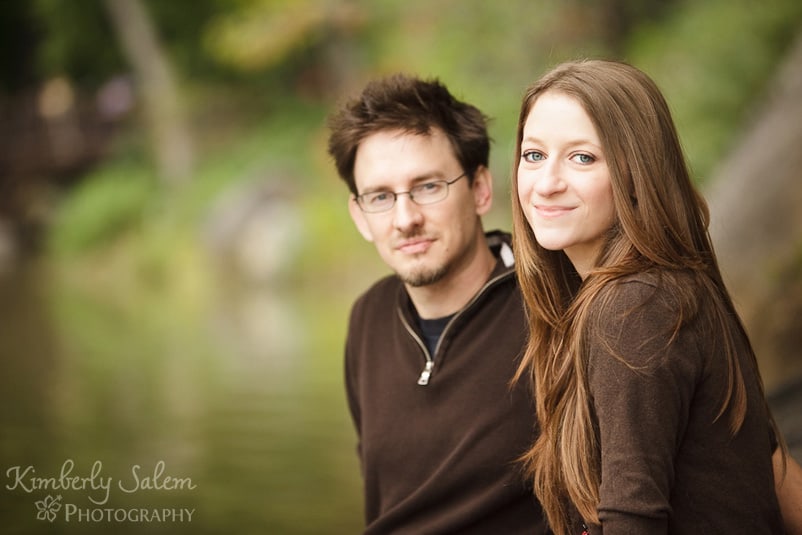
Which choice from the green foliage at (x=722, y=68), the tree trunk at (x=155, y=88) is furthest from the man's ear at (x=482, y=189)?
the tree trunk at (x=155, y=88)

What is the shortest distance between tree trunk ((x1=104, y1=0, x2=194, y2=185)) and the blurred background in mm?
24

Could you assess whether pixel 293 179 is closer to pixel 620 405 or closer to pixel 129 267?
pixel 129 267

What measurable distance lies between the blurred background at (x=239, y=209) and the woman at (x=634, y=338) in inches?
30.7

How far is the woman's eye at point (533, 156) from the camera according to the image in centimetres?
137

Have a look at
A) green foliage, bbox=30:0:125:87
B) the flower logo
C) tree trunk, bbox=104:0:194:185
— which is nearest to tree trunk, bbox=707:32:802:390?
the flower logo

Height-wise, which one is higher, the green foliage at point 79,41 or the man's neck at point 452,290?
the green foliage at point 79,41

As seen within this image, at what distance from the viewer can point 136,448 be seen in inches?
193

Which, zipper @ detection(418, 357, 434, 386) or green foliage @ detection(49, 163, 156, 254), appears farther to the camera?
green foliage @ detection(49, 163, 156, 254)

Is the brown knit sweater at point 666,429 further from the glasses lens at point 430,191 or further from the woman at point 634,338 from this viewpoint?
the glasses lens at point 430,191

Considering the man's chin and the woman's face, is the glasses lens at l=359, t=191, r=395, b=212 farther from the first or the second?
the woman's face

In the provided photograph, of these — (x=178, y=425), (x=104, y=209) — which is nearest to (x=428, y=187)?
(x=178, y=425)

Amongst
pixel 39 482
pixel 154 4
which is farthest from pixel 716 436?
pixel 154 4

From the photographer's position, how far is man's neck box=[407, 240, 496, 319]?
1885mm

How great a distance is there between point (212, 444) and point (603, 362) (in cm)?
395
